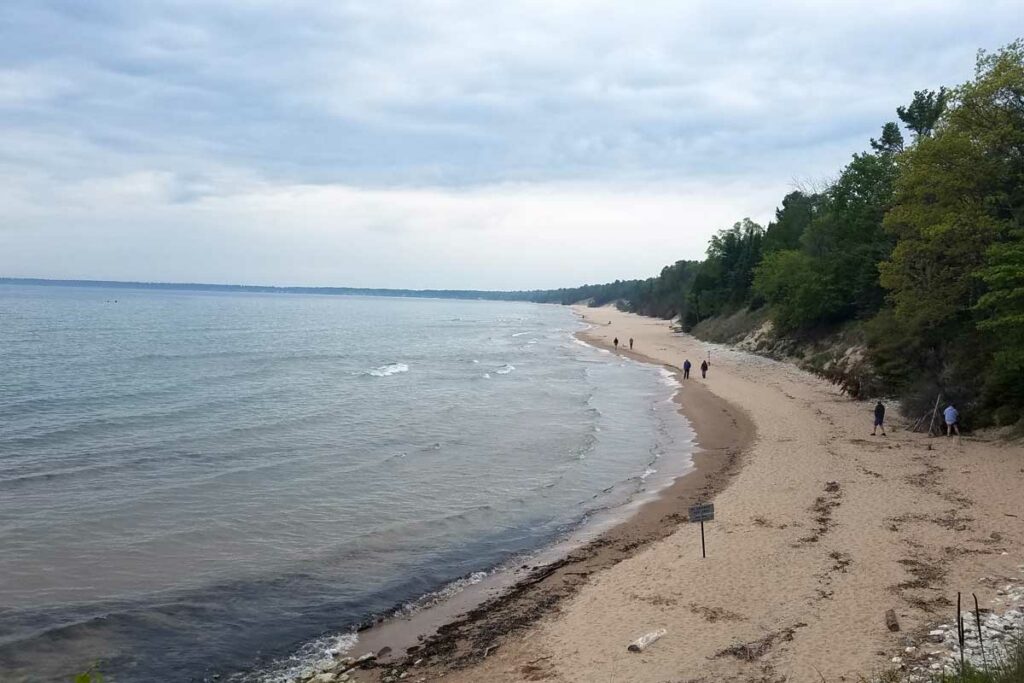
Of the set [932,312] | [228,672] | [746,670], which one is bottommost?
[228,672]

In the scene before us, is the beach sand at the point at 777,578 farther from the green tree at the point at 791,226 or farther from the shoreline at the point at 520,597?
the green tree at the point at 791,226

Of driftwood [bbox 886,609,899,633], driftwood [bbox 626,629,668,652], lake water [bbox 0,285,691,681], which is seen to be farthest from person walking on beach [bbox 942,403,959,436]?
driftwood [bbox 626,629,668,652]

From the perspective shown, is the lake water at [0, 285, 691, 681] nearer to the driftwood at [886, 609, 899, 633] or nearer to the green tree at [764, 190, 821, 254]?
the driftwood at [886, 609, 899, 633]

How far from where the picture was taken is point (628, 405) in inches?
1502

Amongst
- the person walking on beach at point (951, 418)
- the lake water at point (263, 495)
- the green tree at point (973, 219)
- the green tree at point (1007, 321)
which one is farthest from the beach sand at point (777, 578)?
the green tree at point (973, 219)

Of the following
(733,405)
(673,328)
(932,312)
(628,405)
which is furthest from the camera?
(673,328)

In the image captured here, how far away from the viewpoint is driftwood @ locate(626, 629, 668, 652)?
1078 centimetres

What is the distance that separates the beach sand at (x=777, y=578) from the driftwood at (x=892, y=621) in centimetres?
10

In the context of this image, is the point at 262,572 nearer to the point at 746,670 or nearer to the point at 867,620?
the point at 746,670

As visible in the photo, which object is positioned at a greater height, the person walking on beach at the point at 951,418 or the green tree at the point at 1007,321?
the green tree at the point at 1007,321

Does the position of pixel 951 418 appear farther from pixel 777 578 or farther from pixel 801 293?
pixel 801 293

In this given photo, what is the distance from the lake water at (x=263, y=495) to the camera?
12695mm

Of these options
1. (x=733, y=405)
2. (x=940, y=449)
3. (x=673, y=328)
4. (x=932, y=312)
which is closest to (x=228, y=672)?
(x=940, y=449)

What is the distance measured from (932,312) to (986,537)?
1448 centimetres
